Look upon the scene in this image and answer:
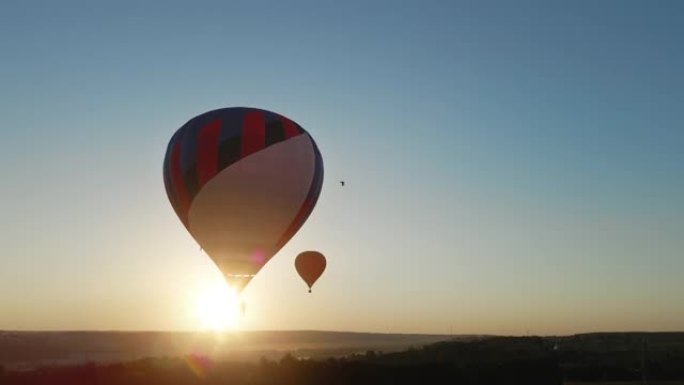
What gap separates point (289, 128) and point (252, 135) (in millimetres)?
2052

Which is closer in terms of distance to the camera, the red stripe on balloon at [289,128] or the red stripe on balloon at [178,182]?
the red stripe on balloon at [178,182]

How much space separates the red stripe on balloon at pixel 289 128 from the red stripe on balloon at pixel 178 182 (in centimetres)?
459

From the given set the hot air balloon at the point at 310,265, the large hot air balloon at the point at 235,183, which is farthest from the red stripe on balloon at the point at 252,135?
the hot air balloon at the point at 310,265

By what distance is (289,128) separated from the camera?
40.2 metres

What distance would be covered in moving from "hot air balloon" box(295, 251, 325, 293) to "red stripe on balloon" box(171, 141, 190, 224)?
9162mm

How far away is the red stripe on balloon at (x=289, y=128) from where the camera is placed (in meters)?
39.8

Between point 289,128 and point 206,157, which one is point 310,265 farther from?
point 206,157

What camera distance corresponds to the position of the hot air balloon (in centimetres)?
4650

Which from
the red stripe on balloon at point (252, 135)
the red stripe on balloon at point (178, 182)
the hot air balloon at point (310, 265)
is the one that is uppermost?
the red stripe on balloon at point (252, 135)

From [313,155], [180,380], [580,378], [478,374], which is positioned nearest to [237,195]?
[313,155]

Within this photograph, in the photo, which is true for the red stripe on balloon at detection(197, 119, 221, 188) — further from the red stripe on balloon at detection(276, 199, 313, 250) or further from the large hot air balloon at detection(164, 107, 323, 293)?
the red stripe on balloon at detection(276, 199, 313, 250)

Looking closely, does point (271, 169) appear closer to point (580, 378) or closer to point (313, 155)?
point (313, 155)

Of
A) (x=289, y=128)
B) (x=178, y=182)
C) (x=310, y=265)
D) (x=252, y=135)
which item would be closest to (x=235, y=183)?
(x=252, y=135)

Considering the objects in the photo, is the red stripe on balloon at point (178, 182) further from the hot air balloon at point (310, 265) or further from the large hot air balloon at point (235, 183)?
the hot air balloon at point (310, 265)
